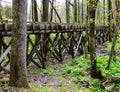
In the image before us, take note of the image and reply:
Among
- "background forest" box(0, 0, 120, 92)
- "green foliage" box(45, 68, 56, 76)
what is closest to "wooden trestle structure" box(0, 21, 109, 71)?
"background forest" box(0, 0, 120, 92)

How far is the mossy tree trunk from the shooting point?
876 cm

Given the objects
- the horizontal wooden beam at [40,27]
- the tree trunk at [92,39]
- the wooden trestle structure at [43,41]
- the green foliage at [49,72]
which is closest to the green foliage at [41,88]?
the wooden trestle structure at [43,41]

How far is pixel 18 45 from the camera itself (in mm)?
8852

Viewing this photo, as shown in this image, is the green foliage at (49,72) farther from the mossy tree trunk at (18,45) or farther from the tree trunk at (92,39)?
the mossy tree trunk at (18,45)

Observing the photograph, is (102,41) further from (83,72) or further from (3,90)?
(3,90)

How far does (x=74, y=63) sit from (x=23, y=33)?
24.1ft

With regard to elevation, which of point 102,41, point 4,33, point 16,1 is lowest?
point 102,41

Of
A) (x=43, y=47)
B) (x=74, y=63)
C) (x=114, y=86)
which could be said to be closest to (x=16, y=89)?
(x=114, y=86)

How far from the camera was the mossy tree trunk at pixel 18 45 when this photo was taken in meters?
8.76

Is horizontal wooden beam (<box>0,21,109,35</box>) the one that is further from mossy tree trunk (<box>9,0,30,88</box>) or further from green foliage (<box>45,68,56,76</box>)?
green foliage (<box>45,68,56,76</box>)

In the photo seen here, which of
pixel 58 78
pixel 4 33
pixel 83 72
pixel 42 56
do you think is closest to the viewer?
pixel 4 33

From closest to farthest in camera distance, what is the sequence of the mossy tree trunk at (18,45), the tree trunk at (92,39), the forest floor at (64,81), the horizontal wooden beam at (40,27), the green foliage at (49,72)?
the mossy tree trunk at (18,45) → the forest floor at (64,81) → the horizontal wooden beam at (40,27) → the tree trunk at (92,39) → the green foliage at (49,72)

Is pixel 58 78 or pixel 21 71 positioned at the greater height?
pixel 21 71

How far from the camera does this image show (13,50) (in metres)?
8.91
